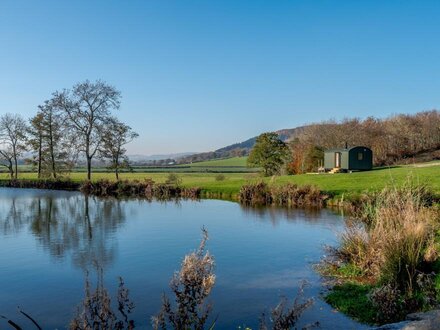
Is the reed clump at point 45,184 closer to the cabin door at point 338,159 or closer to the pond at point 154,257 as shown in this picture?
the pond at point 154,257

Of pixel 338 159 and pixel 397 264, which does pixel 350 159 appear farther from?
pixel 397 264

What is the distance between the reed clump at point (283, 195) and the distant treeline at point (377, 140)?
21190 millimetres

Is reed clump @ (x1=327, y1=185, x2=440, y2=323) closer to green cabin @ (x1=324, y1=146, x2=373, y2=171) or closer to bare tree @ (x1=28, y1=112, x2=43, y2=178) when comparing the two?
green cabin @ (x1=324, y1=146, x2=373, y2=171)

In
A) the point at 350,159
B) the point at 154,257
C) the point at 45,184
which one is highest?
the point at 350,159

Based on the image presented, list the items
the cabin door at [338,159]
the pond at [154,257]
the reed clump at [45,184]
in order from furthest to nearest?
the reed clump at [45,184] → the cabin door at [338,159] → the pond at [154,257]

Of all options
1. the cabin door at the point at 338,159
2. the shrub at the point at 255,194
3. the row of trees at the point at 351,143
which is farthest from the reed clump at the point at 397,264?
the row of trees at the point at 351,143

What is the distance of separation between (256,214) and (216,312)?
1619 cm

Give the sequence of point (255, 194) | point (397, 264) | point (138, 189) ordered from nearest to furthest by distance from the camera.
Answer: point (397, 264) < point (255, 194) < point (138, 189)

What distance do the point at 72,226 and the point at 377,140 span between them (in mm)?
50036

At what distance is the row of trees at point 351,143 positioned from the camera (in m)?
53.5

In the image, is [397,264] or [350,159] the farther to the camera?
[350,159]

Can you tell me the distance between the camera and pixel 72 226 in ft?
67.2

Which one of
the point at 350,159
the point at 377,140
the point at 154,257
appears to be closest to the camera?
the point at 154,257

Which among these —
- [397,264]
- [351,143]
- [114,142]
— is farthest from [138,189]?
[397,264]
